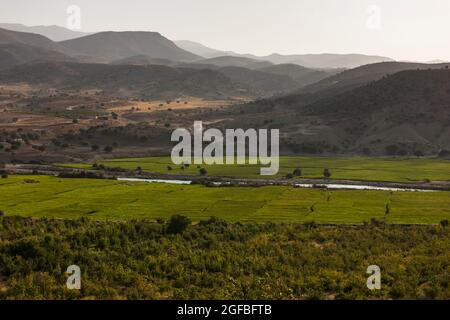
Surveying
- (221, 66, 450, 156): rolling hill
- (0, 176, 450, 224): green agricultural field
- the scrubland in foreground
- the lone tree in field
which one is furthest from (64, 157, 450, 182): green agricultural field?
the scrubland in foreground

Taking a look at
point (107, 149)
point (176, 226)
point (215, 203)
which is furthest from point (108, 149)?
point (176, 226)

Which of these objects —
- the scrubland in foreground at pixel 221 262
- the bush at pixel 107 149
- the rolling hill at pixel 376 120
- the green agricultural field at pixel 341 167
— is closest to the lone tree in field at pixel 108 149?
the bush at pixel 107 149

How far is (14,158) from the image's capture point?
103500 millimetres

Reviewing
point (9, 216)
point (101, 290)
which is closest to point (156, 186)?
point (9, 216)

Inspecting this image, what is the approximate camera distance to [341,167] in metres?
93.0

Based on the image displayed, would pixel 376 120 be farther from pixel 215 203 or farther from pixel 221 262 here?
pixel 221 262

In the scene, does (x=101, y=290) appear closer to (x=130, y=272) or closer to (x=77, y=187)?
(x=130, y=272)

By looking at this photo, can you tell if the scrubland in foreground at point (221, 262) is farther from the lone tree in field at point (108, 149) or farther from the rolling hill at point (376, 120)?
the rolling hill at point (376, 120)

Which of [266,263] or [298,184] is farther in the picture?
[298,184]

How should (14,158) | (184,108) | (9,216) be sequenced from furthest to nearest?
(184,108), (14,158), (9,216)

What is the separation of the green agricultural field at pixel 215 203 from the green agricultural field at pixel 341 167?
1458cm

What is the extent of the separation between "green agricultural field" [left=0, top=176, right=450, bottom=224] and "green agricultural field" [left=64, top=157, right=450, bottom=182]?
14.6 meters

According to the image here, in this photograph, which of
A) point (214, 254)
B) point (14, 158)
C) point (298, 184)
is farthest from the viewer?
point (14, 158)
